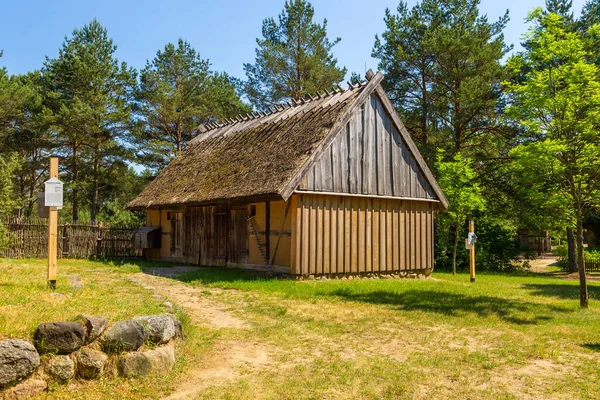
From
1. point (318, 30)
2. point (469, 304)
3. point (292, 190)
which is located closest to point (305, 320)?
point (469, 304)

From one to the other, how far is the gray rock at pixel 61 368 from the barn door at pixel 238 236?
11924 mm

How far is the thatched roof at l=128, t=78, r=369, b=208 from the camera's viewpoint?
15.5 metres

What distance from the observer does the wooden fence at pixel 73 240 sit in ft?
68.5

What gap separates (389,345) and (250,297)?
4931 millimetres

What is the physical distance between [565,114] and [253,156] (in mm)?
10042

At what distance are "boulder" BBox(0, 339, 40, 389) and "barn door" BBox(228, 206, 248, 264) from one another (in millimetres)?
12225

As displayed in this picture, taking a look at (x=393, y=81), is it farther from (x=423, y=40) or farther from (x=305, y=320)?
(x=305, y=320)

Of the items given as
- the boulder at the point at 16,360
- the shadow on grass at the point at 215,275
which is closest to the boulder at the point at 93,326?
the boulder at the point at 16,360

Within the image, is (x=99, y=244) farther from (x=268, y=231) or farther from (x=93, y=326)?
(x=93, y=326)

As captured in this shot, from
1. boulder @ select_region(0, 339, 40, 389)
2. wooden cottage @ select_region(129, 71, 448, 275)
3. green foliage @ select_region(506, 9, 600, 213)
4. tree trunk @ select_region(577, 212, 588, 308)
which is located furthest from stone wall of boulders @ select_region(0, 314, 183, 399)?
tree trunk @ select_region(577, 212, 588, 308)

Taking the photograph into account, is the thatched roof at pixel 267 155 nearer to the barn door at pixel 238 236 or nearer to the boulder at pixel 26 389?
the barn door at pixel 238 236

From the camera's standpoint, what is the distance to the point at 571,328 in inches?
351

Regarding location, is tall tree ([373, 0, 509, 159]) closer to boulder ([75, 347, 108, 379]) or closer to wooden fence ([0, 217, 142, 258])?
wooden fence ([0, 217, 142, 258])

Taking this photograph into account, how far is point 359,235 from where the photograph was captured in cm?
1638
